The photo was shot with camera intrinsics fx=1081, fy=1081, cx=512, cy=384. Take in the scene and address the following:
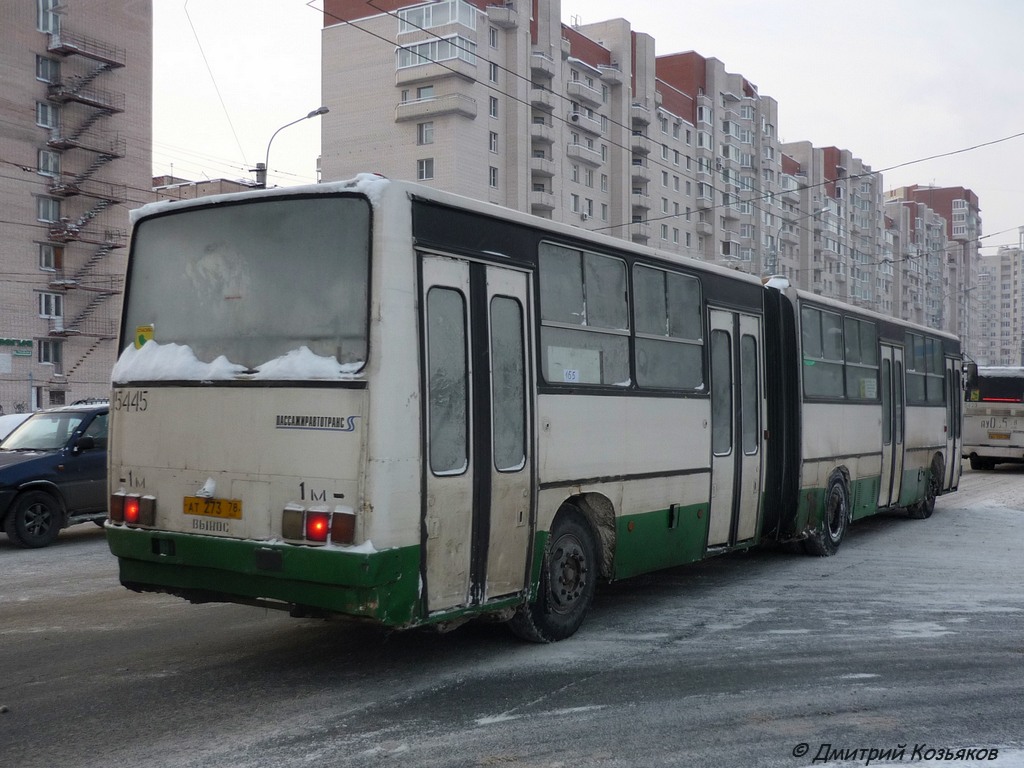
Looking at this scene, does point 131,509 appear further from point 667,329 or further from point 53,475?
point 53,475

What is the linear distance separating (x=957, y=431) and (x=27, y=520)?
46.9ft

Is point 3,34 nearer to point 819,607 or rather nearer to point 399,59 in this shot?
point 399,59

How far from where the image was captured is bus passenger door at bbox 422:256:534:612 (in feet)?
21.1

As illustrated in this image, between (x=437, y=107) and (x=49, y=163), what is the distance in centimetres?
2038

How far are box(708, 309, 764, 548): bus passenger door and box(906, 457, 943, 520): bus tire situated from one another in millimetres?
6799

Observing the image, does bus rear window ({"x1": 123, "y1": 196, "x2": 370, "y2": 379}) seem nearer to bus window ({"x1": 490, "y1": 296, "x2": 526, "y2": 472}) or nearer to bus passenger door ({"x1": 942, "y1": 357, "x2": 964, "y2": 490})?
bus window ({"x1": 490, "y1": 296, "x2": 526, "y2": 472})

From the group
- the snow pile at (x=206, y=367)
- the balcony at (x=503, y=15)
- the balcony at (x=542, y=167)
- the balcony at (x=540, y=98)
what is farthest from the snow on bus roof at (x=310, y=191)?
the balcony at (x=542, y=167)

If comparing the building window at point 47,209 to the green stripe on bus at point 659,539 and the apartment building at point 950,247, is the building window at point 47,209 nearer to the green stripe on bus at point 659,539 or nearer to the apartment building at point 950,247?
the green stripe on bus at point 659,539

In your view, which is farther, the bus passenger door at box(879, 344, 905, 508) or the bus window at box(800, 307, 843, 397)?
the bus passenger door at box(879, 344, 905, 508)

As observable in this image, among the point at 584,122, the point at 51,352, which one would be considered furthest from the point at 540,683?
the point at 584,122

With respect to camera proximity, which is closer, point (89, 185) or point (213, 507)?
point (213, 507)

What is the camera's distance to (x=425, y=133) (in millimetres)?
61500

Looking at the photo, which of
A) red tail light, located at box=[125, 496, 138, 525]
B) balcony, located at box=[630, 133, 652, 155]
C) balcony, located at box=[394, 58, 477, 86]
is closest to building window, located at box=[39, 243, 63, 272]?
balcony, located at box=[394, 58, 477, 86]

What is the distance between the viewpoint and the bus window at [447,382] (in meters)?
6.43
